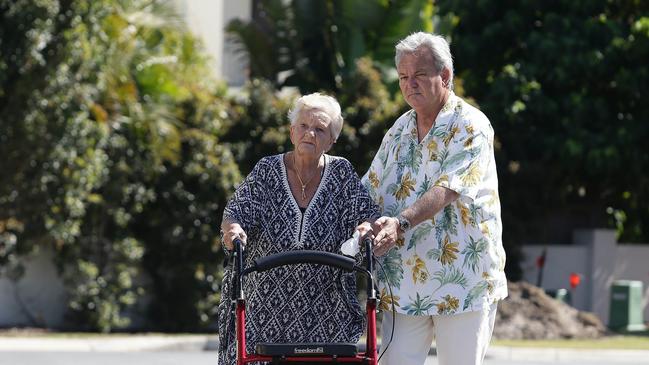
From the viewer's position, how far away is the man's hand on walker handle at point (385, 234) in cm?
539

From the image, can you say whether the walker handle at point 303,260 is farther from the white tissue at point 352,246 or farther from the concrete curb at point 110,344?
the concrete curb at point 110,344

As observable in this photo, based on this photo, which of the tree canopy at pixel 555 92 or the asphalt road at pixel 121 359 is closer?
the asphalt road at pixel 121 359

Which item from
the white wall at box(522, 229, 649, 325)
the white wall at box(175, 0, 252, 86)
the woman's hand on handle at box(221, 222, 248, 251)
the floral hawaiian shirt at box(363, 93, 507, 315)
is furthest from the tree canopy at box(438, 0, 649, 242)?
the woman's hand on handle at box(221, 222, 248, 251)

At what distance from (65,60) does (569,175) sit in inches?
366

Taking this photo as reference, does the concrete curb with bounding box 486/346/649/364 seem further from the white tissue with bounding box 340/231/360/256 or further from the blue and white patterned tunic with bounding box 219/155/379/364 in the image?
the white tissue with bounding box 340/231/360/256

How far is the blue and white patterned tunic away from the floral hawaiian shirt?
191mm

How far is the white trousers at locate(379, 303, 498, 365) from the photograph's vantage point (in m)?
5.57

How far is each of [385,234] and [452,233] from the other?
0.36 meters

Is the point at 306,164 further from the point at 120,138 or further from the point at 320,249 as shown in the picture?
the point at 120,138

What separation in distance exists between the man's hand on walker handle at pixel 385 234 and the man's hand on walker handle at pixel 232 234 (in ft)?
1.69

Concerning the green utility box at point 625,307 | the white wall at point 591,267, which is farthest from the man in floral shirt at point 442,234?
the white wall at point 591,267

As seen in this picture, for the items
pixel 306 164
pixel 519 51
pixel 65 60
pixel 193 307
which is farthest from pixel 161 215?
pixel 306 164

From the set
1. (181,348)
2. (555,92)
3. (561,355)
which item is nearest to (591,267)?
(555,92)

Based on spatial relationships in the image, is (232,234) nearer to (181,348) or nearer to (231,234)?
(231,234)
